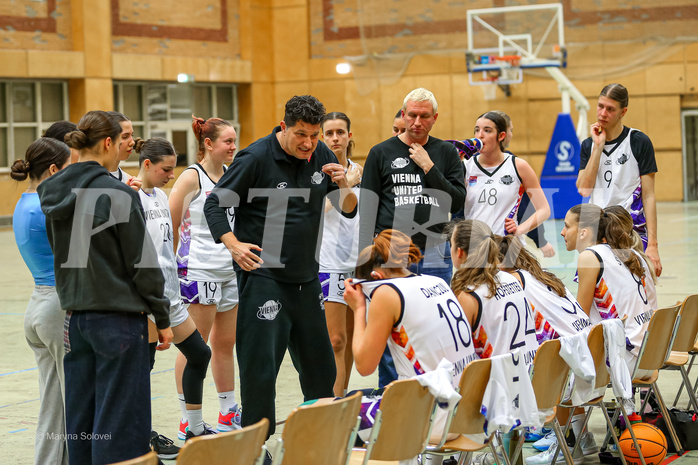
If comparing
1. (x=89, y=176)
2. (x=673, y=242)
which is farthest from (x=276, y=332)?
(x=673, y=242)

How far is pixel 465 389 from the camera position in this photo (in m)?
3.68

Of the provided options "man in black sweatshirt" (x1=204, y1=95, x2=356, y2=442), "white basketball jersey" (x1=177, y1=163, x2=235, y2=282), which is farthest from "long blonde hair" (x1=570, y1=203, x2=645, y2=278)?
"white basketball jersey" (x1=177, y1=163, x2=235, y2=282)

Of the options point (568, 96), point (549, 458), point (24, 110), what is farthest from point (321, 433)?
point (24, 110)

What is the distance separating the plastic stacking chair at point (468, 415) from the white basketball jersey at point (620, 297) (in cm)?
149

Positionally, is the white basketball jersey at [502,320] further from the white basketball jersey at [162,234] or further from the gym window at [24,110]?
the gym window at [24,110]

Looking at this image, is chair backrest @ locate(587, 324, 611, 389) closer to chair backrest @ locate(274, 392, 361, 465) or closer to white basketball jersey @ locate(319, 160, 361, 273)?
chair backrest @ locate(274, 392, 361, 465)

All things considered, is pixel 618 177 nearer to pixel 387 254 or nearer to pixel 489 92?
pixel 387 254

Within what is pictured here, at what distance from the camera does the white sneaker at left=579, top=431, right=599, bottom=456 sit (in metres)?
4.87

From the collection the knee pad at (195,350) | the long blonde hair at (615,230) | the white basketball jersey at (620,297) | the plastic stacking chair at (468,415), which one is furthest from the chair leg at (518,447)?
the knee pad at (195,350)

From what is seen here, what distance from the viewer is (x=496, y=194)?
5922 millimetres

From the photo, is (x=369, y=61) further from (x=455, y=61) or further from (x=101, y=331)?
(x=101, y=331)

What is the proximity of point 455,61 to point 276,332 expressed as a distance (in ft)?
73.1

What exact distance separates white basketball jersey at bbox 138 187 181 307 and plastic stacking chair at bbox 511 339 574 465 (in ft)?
7.09

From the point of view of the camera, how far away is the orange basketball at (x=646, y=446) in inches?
181
